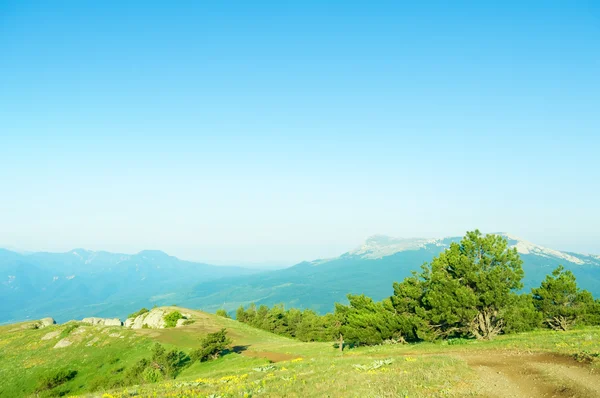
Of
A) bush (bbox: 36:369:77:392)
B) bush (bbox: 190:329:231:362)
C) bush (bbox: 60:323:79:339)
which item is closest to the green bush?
bush (bbox: 190:329:231:362)

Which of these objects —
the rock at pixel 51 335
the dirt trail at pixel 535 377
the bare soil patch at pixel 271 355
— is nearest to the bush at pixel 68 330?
the rock at pixel 51 335

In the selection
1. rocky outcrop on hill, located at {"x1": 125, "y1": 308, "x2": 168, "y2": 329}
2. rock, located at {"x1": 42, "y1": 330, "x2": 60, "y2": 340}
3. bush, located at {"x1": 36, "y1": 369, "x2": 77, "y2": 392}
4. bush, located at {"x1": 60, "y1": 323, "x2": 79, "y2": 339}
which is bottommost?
rocky outcrop on hill, located at {"x1": 125, "y1": 308, "x2": 168, "y2": 329}

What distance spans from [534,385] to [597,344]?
539 inches

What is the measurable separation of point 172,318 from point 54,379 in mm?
43368

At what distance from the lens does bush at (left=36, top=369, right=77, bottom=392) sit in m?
46.8

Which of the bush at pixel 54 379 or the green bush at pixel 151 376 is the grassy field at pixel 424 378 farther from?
the green bush at pixel 151 376

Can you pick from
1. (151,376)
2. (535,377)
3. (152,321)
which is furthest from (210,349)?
(535,377)

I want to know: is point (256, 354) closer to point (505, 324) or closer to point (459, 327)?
point (459, 327)

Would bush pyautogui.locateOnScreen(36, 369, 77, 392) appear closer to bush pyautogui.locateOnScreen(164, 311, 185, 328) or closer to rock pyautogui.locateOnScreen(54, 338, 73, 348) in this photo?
rock pyautogui.locateOnScreen(54, 338, 73, 348)

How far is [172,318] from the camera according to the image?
90.5 m

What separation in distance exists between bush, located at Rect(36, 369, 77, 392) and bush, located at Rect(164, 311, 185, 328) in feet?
125

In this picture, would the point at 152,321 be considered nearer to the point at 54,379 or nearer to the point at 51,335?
the point at 51,335

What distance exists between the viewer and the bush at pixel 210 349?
181ft

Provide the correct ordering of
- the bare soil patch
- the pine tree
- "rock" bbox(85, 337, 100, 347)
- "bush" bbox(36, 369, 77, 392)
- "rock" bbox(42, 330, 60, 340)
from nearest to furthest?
"bush" bbox(36, 369, 77, 392) < the bare soil patch < the pine tree < "rock" bbox(85, 337, 100, 347) < "rock" bbox(42, 330, 60, 340)
